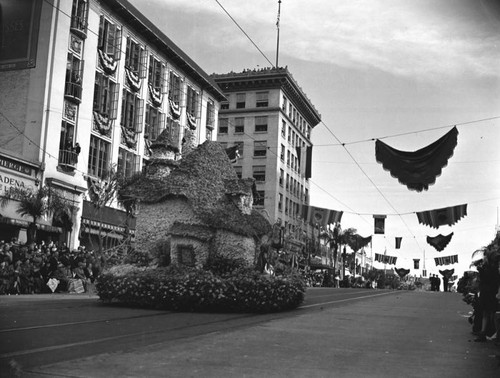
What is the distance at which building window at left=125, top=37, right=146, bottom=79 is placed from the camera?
37.6 meters

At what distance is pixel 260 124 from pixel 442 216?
4652 cm

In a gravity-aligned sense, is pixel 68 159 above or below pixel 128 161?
below

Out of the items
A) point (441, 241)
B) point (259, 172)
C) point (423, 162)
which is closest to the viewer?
point (423, 162)

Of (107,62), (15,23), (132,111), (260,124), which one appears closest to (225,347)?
(15,23)

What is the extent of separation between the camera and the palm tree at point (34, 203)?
1009 inches

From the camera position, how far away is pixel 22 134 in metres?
29.8

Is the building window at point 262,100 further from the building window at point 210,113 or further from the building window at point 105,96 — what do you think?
the building window at point 105,96

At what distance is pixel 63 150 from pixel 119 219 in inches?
275

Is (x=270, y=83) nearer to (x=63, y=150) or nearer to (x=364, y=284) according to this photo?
(x=364, y=284)

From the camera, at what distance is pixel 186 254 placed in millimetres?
16953

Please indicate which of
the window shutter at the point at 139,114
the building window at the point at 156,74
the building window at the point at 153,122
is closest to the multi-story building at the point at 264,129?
the building window at the point at 156,74

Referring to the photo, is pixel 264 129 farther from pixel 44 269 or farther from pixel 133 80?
pixel 44 269

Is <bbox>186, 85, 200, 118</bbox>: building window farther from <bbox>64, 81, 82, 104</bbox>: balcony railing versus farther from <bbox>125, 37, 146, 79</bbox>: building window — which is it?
<bbox>64, 81, 82, 104</bbox>: balcony railing

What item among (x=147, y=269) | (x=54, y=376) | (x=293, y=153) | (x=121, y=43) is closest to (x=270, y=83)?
(x=293, y=153)
